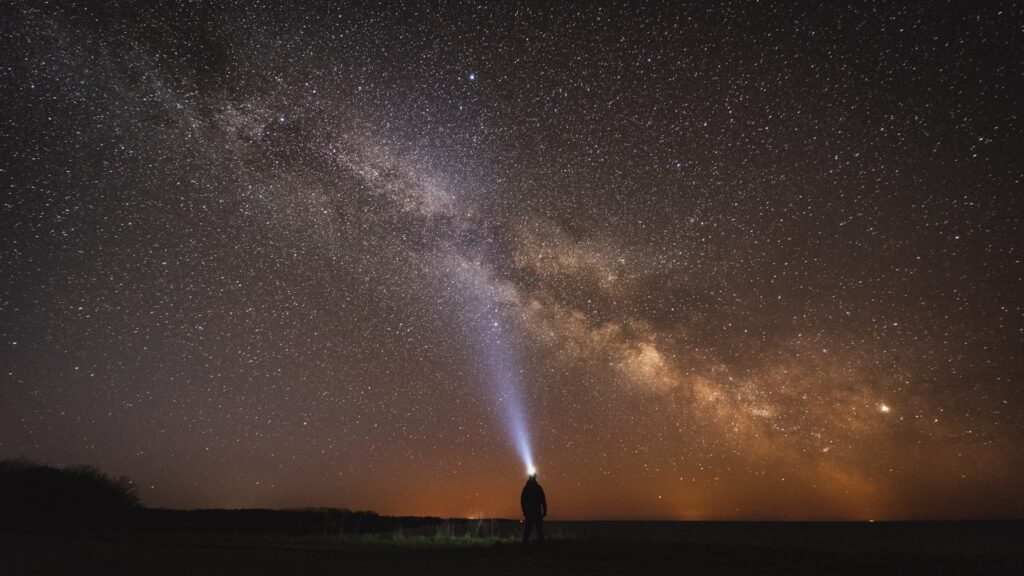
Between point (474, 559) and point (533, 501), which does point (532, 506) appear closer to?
point (533, 501)

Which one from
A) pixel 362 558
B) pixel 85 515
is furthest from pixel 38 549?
pixel 85 515

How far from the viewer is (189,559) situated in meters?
9.70

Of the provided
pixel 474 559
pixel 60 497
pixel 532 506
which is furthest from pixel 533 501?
pixel 60 497

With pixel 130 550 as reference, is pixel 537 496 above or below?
above

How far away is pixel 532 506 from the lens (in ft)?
37.6

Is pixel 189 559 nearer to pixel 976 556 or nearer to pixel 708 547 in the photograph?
pixel 708 547

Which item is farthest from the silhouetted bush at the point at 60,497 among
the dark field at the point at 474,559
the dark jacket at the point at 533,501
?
the dark jacket at the point at 533,501

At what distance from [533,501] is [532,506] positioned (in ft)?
0.34

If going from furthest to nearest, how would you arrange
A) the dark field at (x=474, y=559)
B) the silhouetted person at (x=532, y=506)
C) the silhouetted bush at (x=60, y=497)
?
the silhouetted bush at (x=60, y=497) < the silhouetted person at (x=532, y=506) < the dark field at (x=474, y=559)

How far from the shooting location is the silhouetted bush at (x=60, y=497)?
2145 centimetres

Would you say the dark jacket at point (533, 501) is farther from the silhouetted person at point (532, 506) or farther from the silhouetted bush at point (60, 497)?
the silhouetted bush at point (60, 497)

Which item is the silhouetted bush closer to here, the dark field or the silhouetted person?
the dark field

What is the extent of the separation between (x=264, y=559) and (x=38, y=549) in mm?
5462

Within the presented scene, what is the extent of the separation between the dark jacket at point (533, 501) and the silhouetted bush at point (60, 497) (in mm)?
17099
